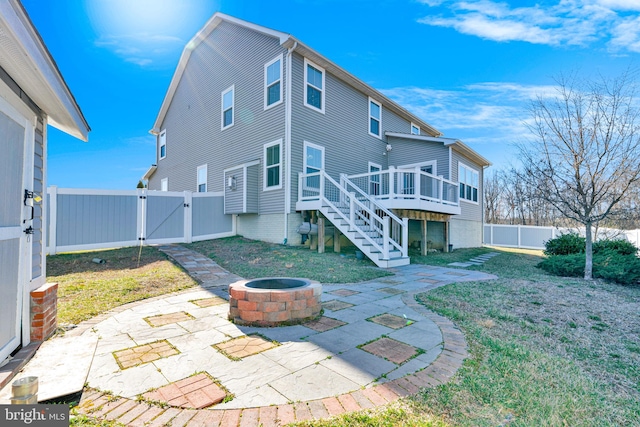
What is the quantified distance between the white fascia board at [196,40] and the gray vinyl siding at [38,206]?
7.52 m

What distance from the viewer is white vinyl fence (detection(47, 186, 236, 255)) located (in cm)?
762

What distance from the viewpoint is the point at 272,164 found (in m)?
10.1

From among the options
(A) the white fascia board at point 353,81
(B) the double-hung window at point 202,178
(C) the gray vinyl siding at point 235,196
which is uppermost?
(A) the white fascia board at point 353,81

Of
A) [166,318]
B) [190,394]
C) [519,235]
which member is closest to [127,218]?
[166,318]

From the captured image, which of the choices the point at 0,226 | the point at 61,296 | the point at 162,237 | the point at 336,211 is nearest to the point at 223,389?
the point at 0,226

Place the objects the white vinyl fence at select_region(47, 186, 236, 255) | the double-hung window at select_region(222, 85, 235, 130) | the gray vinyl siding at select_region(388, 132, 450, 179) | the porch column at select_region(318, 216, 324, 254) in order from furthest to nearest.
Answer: the gray vinyl siding at select_region(388, 132, 450, 179)
the double-hung window at select_region(222, 85, 235, 130)
the porch column at select_region(318, 216, 324, 254)
the white vinyl fence at select_region(47, 186, 236, 255)

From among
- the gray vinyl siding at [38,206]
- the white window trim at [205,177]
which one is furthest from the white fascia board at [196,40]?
the gray vinyl siding at [38,206]

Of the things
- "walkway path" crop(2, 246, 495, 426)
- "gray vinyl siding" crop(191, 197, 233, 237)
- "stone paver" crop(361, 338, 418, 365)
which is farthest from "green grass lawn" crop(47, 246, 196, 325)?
"stone paver" crop(361, 338, 418, 365)

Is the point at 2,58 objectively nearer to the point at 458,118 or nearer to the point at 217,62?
the point at 217,62

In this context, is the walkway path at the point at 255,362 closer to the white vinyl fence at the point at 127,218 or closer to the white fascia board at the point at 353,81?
the white vinyl fence at the point at 127,218

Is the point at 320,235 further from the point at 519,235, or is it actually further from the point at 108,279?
the point at 519,235

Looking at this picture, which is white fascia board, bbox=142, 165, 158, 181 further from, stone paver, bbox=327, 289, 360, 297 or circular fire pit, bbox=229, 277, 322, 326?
circular fire pit, bbox=229, 277, 322, 326

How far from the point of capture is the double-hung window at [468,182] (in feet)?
44.3

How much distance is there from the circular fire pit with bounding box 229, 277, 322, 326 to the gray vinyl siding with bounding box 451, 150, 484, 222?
10905mm
